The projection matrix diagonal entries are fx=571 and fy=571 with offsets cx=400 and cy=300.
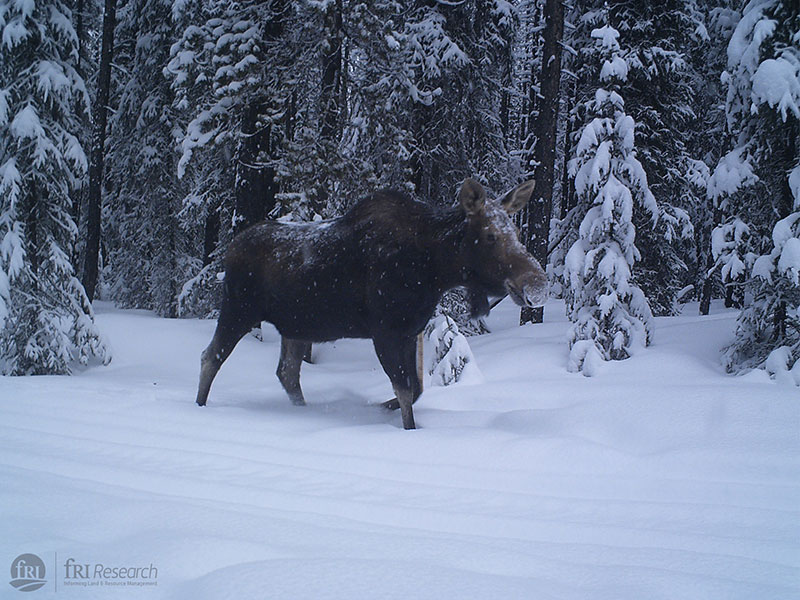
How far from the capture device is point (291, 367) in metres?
6.88

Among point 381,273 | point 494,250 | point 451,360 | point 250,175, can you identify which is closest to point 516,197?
point 494,250

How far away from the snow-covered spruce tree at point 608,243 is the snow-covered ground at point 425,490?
2.07 meters

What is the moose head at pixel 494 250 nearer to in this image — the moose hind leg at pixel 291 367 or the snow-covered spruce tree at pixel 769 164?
the moose hind leg at pixel 291 367

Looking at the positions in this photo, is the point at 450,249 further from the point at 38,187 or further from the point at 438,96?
the point at 438,96

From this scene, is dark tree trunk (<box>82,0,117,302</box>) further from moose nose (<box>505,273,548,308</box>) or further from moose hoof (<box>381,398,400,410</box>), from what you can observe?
moose nose (<box>505,273,548,308</box>)

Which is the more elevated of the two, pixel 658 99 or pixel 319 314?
pixel 658 99

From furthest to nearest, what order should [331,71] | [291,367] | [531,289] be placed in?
[331,71]
[291,367]
[531,289]

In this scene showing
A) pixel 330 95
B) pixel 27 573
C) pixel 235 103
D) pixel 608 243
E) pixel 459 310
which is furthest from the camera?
pixel 459 310

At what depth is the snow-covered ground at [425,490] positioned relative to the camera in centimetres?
221

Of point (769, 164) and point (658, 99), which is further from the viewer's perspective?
point (658, 99)

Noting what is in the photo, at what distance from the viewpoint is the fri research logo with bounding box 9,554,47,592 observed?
6.38 feet

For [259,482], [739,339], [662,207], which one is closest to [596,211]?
[739,339]

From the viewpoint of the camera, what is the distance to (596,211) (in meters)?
9.22

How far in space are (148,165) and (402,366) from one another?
16409 millimetres
